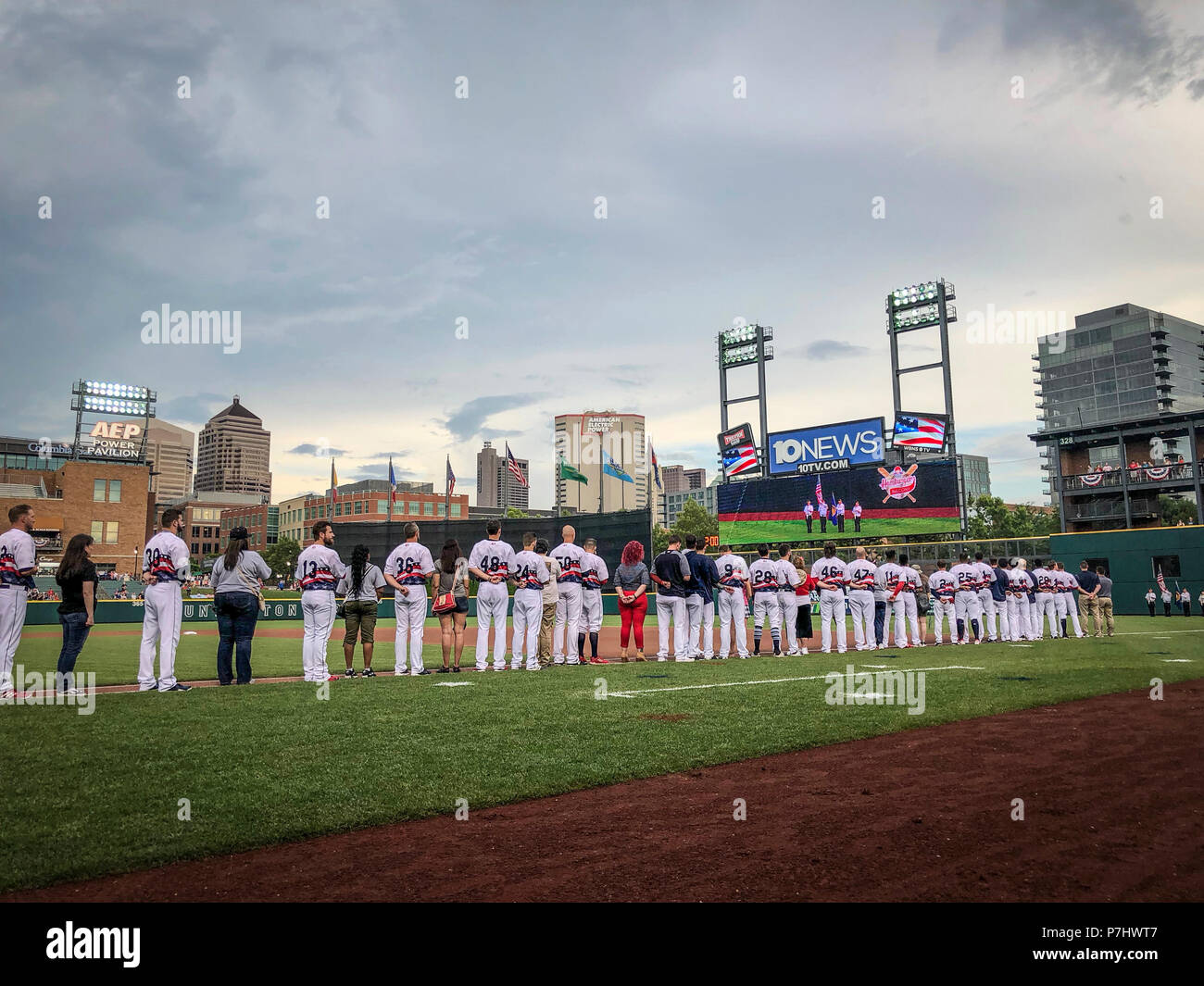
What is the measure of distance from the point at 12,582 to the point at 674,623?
9262mm

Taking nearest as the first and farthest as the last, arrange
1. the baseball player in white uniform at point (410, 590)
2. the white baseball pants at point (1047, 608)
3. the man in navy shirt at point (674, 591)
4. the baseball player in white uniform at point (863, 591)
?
1. the baseball player in white uniform at point (410, 590)
2. the man in navy shirt at point (674, 591)
3. the baseball player in white uniform at point (863, 591)
4. the white baseball pants at point (1047, 608)

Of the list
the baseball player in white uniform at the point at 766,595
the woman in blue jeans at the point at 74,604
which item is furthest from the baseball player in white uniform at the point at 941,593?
the woman in blue jeans at the point at 74,604

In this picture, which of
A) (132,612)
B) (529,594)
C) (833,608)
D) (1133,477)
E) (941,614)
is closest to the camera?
(529,594)

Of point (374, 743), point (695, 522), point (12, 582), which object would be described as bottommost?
point (374, 743)

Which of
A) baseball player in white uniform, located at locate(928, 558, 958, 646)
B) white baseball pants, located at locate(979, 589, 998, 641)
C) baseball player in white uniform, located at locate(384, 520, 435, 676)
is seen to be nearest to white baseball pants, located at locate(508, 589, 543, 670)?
baseball player in white uniform, located at locate(384, 520, 435, 676)

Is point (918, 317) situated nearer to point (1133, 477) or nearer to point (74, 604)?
point (1133, 477)

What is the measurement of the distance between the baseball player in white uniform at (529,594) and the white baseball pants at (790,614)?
5.31 m

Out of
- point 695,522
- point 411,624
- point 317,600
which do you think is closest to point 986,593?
point 411,624

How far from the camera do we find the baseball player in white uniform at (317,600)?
9.79 m

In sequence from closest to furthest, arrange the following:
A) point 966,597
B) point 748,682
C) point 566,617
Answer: point 748,682 < point 566,617 < point 966,597

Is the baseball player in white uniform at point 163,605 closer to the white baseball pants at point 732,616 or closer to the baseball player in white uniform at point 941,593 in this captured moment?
the white baseball pants at point 732,616

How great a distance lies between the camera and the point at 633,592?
13.2 m
